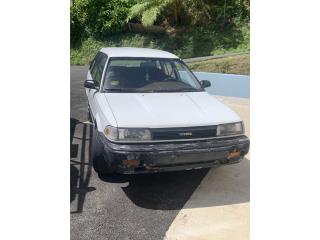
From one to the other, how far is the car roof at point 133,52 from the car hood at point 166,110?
0.68 meters

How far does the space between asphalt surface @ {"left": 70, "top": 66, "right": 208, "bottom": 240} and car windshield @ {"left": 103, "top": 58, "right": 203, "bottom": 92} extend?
0.41 meters

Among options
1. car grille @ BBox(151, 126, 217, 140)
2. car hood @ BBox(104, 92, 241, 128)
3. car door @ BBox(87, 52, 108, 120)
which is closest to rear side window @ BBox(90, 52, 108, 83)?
car door @ BBox(87, 52, 108, 120)

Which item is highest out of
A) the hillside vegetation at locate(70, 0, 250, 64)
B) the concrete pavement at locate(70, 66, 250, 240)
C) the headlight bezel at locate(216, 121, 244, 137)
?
the hillside vegetation at locate(70, 0, 250, 64)

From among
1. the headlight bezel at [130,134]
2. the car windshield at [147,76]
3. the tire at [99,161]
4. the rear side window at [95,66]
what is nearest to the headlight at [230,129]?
the headlight bezel at [130,134]

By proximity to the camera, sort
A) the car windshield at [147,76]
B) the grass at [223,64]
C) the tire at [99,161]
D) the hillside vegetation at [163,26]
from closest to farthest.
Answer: the tire at [99,161], the hillside vegetation at [163,26], the car windshield at [147,76], the grass at [223,64]

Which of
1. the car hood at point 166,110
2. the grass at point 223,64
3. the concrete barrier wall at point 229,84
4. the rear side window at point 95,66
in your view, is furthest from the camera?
the grass at point 223,64

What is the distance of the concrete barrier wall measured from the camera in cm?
457

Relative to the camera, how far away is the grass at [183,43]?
12.0 feet

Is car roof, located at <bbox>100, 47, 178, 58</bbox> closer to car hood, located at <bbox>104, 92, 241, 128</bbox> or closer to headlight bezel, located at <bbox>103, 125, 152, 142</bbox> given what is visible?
car hood, located at <bbox>104, 92, 241, 128</bbox>

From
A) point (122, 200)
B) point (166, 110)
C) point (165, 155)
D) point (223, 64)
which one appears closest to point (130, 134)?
point (165, 155)

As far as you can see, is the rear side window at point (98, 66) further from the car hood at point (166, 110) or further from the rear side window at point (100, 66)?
the car hood at point (166, 110)
